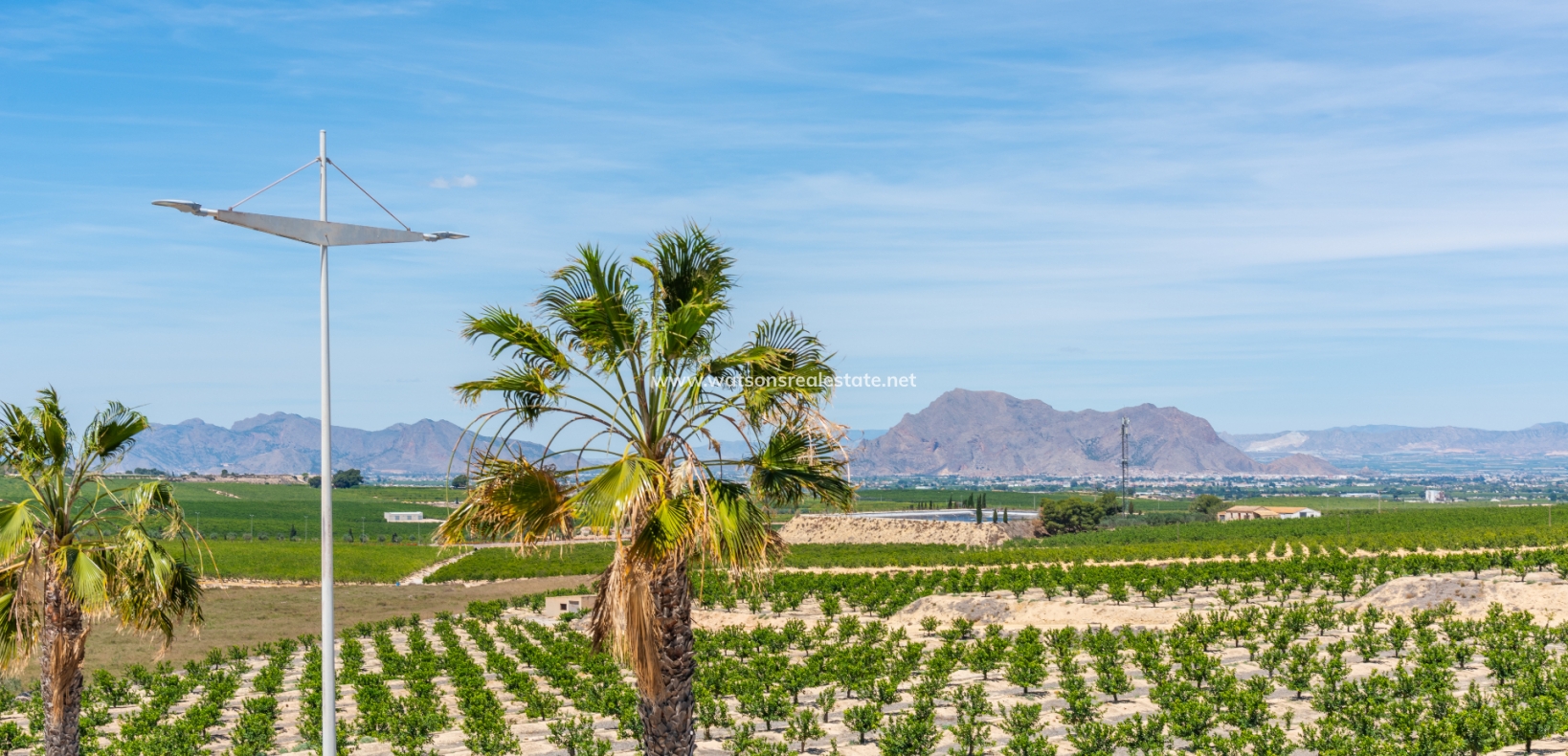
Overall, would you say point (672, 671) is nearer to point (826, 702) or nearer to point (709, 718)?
point (709, 718)

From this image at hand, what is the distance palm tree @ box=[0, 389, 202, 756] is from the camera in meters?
15.7

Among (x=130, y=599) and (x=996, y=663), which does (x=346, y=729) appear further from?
(x=996, y=663)

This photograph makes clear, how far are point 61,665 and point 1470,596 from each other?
33.5 meters

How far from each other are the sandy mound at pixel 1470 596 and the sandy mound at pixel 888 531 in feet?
186

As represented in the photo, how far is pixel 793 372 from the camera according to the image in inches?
528

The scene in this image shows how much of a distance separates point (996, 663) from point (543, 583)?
47.1 metres

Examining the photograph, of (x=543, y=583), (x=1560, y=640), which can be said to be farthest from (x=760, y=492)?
(x=543, y=583)

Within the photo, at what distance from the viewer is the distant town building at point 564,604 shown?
162 feet

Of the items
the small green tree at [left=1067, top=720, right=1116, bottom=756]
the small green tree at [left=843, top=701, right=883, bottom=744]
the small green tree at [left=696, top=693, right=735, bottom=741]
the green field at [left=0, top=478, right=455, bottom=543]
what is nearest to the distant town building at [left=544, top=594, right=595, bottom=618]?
the small green tree at [left=696, top=693, right=735, bottom=741]

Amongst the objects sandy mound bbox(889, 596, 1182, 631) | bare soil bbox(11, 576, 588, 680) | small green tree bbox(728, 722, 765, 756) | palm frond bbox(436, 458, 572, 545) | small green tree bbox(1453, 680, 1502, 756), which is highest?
palm frond bbox(436, 458, 572, 545)

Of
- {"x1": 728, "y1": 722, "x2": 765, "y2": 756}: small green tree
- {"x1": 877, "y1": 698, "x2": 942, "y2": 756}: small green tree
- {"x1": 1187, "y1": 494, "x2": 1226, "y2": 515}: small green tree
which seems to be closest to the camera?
{"x1": 877, "y1": 698, "x2": 942, "y2": 756}: small green tree

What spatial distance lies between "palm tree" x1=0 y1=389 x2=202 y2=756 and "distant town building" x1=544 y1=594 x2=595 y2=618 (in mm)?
32107

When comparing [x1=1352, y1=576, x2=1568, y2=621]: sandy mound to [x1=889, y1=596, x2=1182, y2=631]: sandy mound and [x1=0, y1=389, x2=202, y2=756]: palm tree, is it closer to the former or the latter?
[x1=889, y1=596, x2=1182, y2=631]: sandy mound

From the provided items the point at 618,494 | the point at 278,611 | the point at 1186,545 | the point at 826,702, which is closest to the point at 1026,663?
the point at 826,702
